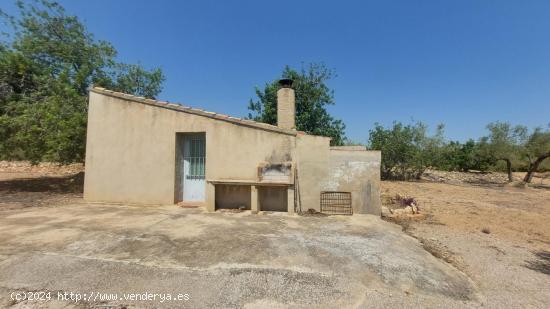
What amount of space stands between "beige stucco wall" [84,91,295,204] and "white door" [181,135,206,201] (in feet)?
1.58

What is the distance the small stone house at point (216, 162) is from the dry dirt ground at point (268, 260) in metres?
Result: 0.84

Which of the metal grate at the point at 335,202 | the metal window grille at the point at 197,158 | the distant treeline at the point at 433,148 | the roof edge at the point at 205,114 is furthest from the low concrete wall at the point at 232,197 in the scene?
the distant treeline at the point at 433,148

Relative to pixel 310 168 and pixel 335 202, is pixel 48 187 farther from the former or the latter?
pixel 335 202

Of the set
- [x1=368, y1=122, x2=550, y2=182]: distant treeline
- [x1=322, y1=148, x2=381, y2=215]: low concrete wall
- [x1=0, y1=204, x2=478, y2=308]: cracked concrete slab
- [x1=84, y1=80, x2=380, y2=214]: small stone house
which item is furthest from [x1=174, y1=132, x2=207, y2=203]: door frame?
[x1=368, y1=122, x2=550, y2=182]: distant treeline

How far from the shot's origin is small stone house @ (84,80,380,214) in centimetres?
725

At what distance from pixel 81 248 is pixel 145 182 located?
4.02 metres

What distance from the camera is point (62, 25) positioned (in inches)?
489

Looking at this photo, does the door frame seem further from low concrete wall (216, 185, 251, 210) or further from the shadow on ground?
the shadow on ground

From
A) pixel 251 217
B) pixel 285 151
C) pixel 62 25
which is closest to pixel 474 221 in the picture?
pixel 285 151

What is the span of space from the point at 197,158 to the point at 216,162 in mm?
978

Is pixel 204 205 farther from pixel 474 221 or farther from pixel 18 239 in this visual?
pixel 474 221

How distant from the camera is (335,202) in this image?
24.1ft

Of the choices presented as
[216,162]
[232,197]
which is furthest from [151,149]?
[232,197]

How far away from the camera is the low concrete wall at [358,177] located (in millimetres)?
7184
